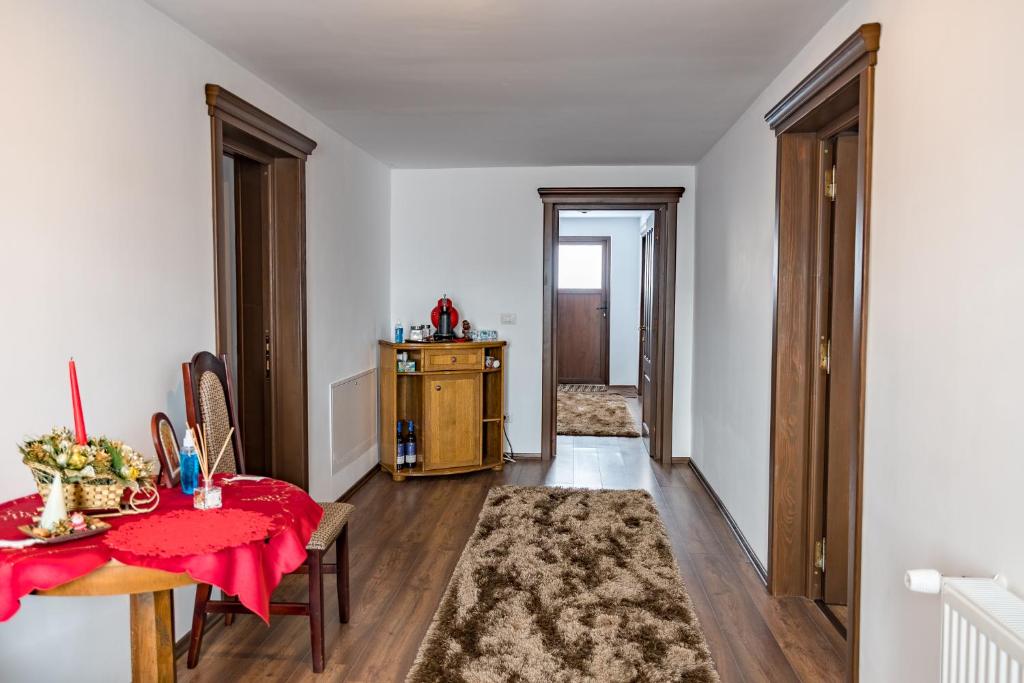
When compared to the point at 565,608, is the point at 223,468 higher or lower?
higher

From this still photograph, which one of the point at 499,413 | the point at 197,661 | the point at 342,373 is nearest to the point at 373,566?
the point at 197,661

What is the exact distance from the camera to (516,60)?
123 inches

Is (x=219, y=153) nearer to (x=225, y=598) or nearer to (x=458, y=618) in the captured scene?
(x=225, y=598)

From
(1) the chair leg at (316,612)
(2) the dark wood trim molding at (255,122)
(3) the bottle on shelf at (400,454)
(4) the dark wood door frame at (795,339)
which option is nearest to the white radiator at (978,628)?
(4) the dark wood door frame at (795,339)

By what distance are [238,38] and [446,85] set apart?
101cm

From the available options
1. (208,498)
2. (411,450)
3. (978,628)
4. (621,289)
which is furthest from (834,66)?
(621,289)

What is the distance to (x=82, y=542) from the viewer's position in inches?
63.8

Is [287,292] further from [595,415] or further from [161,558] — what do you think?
[595,415]

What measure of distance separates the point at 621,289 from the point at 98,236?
854cm

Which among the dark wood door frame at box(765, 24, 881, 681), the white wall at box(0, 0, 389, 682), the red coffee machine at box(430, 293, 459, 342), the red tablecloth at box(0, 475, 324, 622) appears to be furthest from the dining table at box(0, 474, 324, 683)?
the red coffee machine at box(430, 293, 459, 342)

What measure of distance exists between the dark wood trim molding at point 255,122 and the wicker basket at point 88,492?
5.67 feet

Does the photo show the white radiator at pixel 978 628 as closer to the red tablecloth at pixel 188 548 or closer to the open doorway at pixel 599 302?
the red tablecloth at pixel 188 548

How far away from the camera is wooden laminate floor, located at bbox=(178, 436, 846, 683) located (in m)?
2.61

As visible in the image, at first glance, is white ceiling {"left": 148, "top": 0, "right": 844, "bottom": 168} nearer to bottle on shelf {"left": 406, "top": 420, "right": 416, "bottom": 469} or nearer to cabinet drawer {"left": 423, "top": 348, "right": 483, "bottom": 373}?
cabinet drawer {"left": 423, "top": 348, "right": 483, "bottom": 373}
